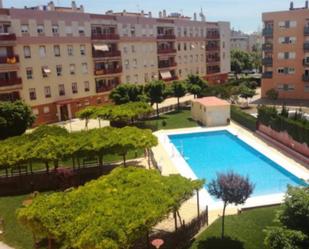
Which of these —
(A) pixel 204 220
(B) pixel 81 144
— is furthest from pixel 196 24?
(A) pixel 204 220

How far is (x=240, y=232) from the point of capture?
18.6 m

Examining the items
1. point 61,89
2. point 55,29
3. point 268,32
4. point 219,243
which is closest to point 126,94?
point 61,89

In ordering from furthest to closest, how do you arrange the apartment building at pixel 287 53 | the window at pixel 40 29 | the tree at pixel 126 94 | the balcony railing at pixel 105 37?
the apartment building at pixel 287 53
the balcony railing at pixel 105 37
the tree at pixel 126 94
the window at pixel 40 29

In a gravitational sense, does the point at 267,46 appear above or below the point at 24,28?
below

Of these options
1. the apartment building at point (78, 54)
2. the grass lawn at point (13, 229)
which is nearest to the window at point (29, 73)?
the apartment building at point (78, 54)

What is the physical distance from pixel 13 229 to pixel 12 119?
18.0 metres

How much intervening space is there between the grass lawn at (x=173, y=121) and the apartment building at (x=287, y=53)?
17.5 m

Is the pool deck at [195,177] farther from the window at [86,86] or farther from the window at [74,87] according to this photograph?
the window at [86,86]

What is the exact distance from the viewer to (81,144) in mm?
25688

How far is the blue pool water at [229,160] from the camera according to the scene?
26.7 metres

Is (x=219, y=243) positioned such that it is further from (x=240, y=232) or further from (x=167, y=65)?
(x=167, y=65)

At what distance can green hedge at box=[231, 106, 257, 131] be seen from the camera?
40219 mm

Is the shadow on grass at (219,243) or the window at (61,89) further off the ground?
the window at (61,89)

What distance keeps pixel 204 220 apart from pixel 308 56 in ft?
150
